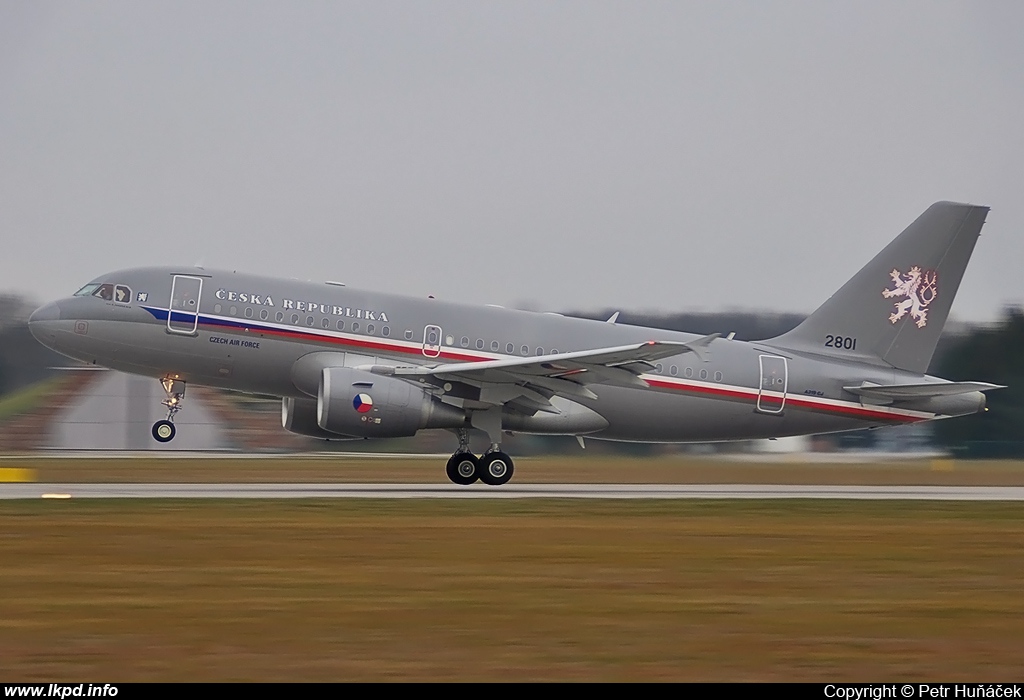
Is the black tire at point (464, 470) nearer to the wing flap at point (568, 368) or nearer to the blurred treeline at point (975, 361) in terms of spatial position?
the wing flap at point (568, 368)

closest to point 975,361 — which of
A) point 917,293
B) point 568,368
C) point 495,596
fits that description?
point 917,293

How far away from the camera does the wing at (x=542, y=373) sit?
2383cm

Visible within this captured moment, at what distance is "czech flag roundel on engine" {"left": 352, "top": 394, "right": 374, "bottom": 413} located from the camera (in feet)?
78.0

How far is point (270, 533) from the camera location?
16719mm

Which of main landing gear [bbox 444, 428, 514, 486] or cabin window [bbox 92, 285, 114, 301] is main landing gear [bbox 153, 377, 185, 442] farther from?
main landing gear [bbox 444, 428, 514, 486]

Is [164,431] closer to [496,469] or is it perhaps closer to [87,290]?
[87,290]

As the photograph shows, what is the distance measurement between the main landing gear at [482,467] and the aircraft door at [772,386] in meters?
5.88

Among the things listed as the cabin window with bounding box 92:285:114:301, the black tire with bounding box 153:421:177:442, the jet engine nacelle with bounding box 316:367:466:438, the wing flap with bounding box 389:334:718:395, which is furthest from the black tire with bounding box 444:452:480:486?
the cabin window with bounding box 92:285:114:301

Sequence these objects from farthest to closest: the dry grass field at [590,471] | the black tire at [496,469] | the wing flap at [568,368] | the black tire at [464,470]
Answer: the dry grass field at [590,471]
the black tire at [464,470]
the black tire at [496,469]
the wing flap at [568,368]

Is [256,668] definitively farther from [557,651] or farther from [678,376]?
[678,376]

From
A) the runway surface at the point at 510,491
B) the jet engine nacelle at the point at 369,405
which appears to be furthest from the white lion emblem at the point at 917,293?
the jet engine nacelle at the point at 369,405

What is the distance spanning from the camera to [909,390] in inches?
1061

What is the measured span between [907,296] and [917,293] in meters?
0.23

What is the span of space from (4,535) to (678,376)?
15.2m
